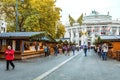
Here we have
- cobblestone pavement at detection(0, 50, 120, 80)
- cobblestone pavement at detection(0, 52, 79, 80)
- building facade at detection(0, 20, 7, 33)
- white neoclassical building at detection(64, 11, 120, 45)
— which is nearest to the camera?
cobblestone pavement at detection(0, 52, 79, 80)

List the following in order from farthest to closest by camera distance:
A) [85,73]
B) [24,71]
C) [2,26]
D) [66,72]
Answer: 1. [2,26]
2. [24,71]
3. [66,72]
4. [85,73]

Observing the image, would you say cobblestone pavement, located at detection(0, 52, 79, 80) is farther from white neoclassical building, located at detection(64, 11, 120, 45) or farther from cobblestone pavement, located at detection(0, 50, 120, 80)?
white neoclassical building, located at detection(64, 11, 120, 45)

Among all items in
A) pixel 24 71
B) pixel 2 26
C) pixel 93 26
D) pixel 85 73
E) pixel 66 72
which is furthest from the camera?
pixel 93 26

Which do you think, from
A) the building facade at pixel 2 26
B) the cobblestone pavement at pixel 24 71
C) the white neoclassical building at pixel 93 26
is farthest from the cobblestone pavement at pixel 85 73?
the white neoclassical building at pixel 93 26

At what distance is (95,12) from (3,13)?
119 meters

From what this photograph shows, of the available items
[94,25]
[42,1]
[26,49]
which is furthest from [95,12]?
[26,49]

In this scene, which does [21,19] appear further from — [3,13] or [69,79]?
[69,79]

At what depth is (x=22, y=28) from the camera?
2085 inches

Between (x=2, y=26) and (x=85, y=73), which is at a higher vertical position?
(x=2, y=26)

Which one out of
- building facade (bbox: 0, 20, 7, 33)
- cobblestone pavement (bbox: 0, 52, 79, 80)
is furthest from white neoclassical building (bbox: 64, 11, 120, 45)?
cobblestone pavement (bbox: 0, 52, 79, 80)

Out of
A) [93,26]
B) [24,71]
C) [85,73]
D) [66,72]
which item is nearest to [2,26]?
[24,71]

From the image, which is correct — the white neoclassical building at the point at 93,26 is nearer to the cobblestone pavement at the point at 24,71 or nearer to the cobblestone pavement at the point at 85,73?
the cobblestone pavement at the point at 24,71

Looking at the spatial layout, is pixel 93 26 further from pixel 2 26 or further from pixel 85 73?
pixel 85 73

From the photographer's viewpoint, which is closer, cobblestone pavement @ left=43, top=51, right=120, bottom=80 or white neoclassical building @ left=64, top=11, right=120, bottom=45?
cobblestone pavement @ left=43, top=51, right=120, bottom=80
